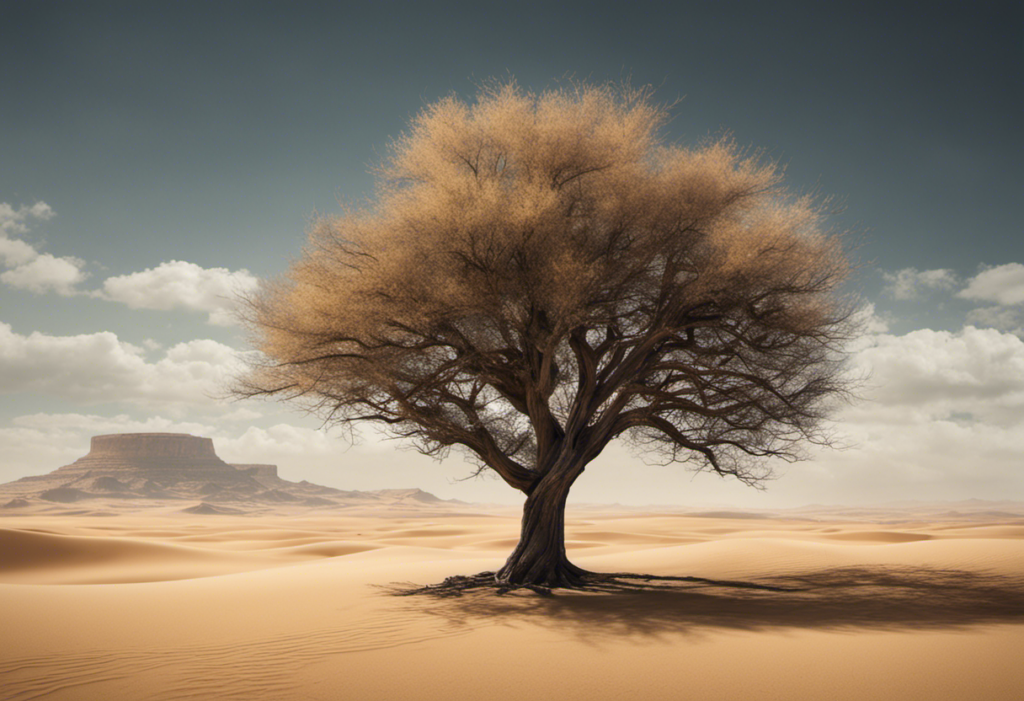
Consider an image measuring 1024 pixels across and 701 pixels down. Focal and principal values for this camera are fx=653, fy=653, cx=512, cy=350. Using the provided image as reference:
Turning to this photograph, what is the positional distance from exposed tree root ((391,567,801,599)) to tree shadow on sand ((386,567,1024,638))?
21 mm

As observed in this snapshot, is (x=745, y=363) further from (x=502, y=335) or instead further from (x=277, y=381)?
(x=277, y=381)

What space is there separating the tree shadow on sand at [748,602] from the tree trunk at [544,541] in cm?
49

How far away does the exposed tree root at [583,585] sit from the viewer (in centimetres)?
1194

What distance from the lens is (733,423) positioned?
14.1m

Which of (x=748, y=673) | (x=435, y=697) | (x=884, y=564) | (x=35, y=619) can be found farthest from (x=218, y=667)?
(x=884, y=564)

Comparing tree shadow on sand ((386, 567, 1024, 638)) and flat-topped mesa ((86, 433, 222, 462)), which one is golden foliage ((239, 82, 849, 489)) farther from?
flat-topped mesa ((86, 433, 222, 462))

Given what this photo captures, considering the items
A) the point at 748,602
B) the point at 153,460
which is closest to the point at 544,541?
the point at 748,602

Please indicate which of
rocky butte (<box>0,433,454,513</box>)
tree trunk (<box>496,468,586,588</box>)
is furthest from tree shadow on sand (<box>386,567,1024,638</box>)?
rocky butte (<box>0,433,454,513</box>)

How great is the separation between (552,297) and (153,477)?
160526 mm

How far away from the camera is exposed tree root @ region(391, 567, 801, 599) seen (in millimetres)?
11938

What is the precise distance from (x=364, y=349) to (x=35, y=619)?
618 centimetres

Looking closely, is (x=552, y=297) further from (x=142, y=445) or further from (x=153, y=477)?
(x=142, y=445)

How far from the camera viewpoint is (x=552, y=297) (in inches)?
445

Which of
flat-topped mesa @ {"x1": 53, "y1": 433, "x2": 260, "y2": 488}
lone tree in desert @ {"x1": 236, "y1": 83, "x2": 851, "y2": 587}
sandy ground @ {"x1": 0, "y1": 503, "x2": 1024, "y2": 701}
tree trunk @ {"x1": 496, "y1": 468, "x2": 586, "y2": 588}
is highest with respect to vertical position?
flat-topped mesa @ {"x1": 53, "y1": 433, "x2": 260, "y2": 488}
